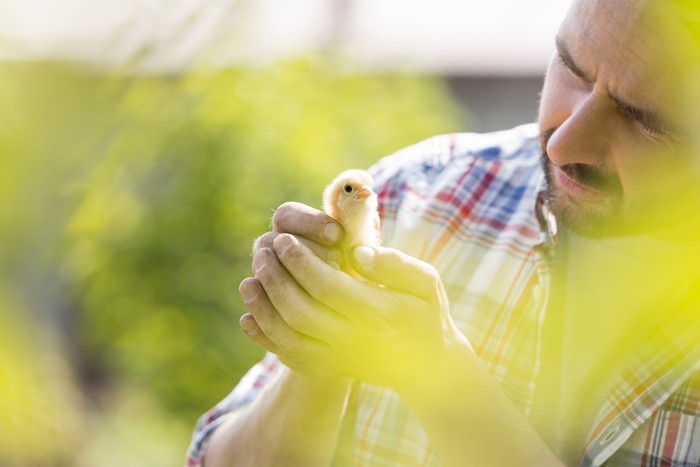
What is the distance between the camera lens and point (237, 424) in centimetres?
222

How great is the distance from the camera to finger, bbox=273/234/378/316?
5.33 feet

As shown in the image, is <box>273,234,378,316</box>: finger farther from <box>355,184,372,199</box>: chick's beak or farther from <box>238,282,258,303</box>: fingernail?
<box>355,184,372,199</box>: chick's beak

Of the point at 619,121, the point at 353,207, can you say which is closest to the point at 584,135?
the point at 619,121

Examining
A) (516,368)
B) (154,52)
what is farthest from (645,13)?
(154,52)

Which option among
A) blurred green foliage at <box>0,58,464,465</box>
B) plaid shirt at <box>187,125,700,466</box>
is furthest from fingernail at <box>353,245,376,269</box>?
blurred green foliage at <box>0,58,464,465</box>

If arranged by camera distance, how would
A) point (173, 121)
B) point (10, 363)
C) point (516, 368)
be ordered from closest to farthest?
point (10, 363), point (516, 368), point (173, 121)

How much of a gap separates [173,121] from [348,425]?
10.7 feet

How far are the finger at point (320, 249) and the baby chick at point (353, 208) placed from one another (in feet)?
0.08

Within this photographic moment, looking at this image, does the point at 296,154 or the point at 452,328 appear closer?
the point at 452,328

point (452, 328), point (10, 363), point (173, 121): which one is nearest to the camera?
point (10, 363)

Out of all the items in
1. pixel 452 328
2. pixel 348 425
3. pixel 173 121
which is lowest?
pixel 348 425

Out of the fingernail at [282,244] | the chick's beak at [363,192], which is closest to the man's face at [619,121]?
the chick's beak at [363,192]

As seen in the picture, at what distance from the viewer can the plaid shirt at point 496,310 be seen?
6.18 feet

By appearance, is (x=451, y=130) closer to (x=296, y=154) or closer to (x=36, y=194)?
(x=296, y=154)
